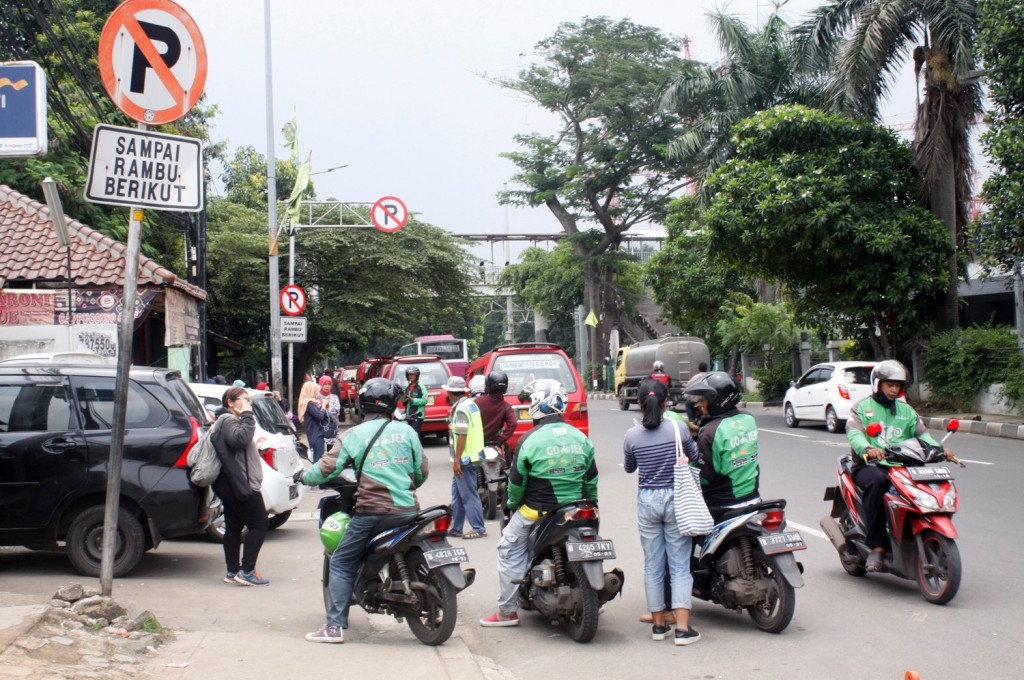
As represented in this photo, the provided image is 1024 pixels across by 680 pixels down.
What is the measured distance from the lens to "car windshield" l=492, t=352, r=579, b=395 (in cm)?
1609

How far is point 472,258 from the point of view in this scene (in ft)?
126

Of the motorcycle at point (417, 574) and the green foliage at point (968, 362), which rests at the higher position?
the green foliage at point (968, 362)

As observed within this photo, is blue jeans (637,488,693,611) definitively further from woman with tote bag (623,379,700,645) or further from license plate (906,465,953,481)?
license plate (906,465,953,481)

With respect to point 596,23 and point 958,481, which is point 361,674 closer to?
point 958,481

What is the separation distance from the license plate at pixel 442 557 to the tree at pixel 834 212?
18893mm

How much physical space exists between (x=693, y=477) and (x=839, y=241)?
756 inches

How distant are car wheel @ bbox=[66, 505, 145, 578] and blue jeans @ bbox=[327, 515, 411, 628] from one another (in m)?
2.63

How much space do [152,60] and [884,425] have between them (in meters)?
5.70

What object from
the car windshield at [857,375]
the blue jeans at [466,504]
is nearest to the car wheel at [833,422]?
the car windshield at [857,375]

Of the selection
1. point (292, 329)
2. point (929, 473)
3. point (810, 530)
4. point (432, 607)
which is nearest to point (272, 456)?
point (432, 607)

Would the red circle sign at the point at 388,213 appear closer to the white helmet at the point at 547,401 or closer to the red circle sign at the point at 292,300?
the red circle sign at the point at 292,300

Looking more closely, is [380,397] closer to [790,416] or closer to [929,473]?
[929,473]

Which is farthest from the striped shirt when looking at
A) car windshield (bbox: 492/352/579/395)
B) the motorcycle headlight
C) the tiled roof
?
the tiled roof

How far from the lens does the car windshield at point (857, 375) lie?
2230 cm
